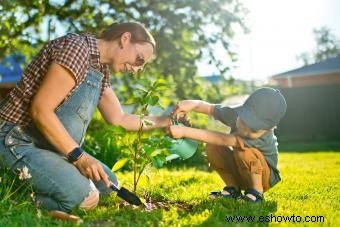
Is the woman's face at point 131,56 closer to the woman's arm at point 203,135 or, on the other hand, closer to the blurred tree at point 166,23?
the woman's arm at point 203,135

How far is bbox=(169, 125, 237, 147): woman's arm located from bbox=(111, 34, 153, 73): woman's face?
47 centimetres

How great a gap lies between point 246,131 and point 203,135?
306mm

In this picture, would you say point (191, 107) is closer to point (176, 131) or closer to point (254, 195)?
point (176, 131)

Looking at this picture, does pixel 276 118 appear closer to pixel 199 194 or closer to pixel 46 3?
pixel 199 194

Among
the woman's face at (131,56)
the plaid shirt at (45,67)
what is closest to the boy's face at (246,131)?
Result: the woman's face at (131,56)

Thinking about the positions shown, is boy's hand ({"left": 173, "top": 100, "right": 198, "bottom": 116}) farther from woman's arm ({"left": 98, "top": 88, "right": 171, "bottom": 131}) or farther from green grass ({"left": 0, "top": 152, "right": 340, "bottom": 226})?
green grass ({"left": 0, "top": 152, "right": 340, "bottom": 226})

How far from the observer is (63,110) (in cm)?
326

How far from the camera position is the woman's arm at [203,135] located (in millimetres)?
3418

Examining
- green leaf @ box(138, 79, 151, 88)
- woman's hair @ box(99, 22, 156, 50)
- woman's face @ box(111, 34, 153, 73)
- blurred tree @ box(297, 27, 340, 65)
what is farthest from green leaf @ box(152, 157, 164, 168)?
blurred tree @ box(297, 27, 340, 65)

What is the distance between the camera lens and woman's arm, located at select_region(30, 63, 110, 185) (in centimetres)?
296

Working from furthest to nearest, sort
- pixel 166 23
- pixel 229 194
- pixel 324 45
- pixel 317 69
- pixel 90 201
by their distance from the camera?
pixel 324 45
pixel 317 69
pixel 166 23
pixel 229 194
pixel 90 201

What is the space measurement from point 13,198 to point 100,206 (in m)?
0.53

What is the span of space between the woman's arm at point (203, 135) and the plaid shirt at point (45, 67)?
66cm

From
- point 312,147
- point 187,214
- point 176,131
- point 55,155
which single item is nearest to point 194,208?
point 187,214
